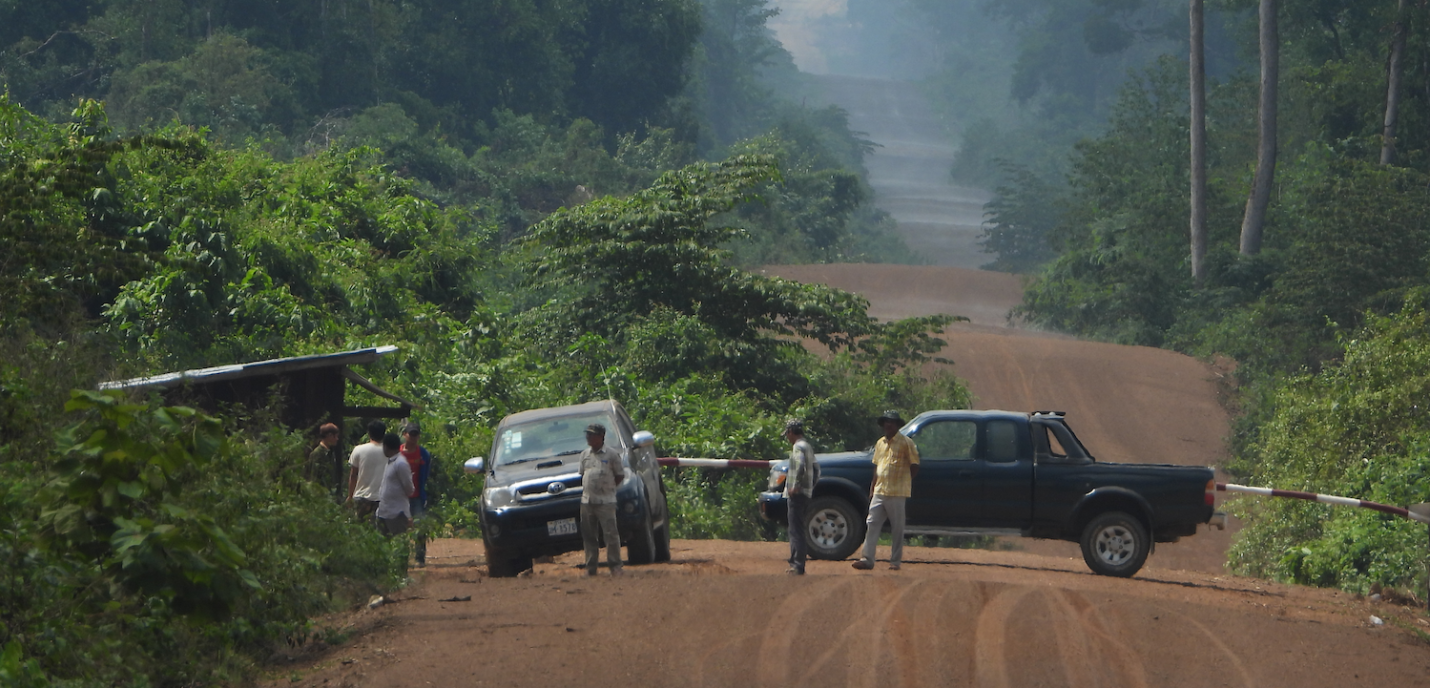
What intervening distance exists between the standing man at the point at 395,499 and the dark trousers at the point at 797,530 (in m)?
3.44

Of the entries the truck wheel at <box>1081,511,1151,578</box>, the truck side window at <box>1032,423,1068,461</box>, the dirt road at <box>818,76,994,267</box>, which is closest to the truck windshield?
the truck side window at <box>1032,423,1068,461</box>

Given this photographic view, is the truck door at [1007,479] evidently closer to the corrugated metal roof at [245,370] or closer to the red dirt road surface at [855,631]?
the red dirt road surface at [855,631]

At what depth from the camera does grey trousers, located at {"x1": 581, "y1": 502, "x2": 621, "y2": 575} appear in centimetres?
1205

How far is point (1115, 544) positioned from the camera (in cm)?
1365

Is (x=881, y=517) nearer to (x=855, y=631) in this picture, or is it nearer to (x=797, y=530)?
(x=797, y=530)

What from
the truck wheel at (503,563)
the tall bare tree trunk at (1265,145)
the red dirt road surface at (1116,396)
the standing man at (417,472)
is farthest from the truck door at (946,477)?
the tall bare tree trunk at (1265,145)

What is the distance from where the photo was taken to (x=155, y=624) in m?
7.76

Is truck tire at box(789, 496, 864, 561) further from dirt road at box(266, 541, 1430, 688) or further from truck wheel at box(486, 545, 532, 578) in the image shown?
truck wheel at box(486, 545, 532, 578)

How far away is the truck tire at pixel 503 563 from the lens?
12688mm

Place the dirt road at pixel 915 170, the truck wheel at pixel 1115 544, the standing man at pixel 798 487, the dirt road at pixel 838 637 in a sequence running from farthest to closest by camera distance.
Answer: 1. the dirt road at pixel 915 170
2. the truck wheel at pixel 1115 544
3. the standing man at pixel 798 487
4. the dirt road at pixel 838 637

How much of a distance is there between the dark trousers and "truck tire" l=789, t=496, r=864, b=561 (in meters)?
1.55

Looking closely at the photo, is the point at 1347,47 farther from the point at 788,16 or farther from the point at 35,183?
the point at 788,16

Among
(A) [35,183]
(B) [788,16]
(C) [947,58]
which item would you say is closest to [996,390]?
(A) [35,183]

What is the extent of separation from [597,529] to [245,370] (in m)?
3.64
